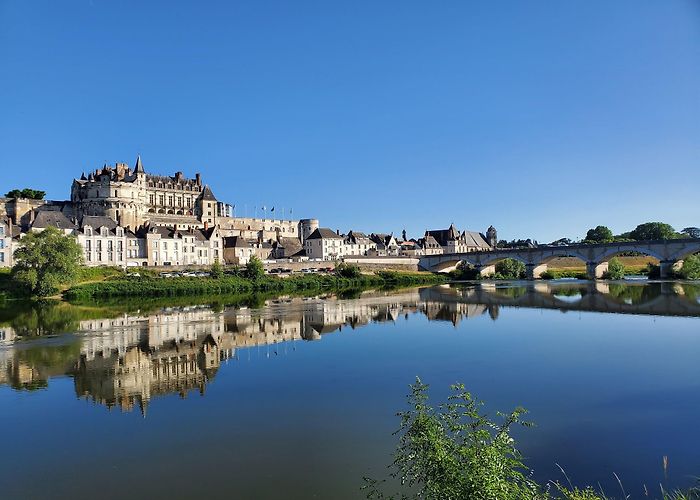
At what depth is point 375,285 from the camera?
70562 mm

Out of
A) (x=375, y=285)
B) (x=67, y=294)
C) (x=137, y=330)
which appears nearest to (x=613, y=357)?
(x=137, y=330)

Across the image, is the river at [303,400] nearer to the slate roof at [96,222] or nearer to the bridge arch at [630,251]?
the slate roof at [96,222]

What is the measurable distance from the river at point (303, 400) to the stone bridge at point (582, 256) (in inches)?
1668

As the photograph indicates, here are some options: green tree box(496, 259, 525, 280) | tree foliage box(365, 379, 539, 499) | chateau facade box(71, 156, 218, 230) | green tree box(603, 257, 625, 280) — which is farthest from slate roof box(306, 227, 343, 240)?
tree foliage box(365, 379, 539, 499)

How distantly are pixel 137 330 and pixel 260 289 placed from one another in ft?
107

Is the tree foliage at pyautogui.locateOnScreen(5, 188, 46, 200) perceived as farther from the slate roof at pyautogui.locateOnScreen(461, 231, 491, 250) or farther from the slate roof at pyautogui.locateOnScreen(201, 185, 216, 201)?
the slate roof at pyautogui.locateOnScreen(461, 231, 491, 250)

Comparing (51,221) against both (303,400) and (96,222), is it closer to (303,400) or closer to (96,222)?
(96,222)

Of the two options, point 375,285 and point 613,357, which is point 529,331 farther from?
point 375,285

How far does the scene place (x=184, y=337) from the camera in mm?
22203

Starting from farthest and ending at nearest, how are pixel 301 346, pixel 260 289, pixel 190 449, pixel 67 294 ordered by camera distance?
1. pixel 260 289
2. pixel 67 294
3. pixel 301 346
4. pixel 190 449

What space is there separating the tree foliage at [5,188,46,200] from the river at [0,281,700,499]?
58.9 m

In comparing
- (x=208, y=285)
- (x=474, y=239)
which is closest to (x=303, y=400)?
(x=208, y=285)

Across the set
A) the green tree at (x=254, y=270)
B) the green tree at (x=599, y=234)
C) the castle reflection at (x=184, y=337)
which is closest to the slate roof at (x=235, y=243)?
the green tree at (x=254, y=270)

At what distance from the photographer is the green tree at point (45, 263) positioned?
4156 cm
